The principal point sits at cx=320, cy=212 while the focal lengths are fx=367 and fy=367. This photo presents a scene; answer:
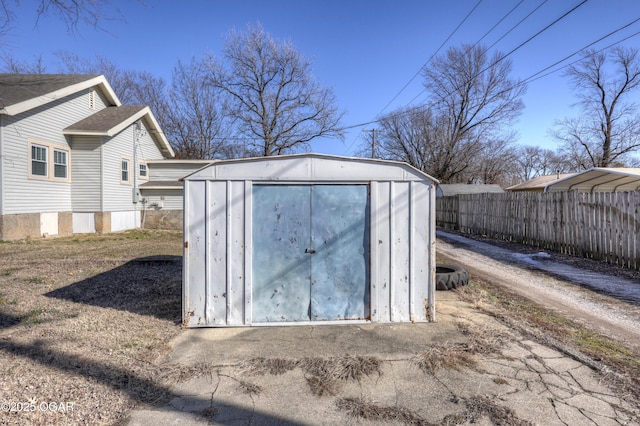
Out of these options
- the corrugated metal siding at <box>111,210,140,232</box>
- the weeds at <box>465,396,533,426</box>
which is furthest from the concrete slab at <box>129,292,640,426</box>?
the corrugated metal siding at <box>111,210,140,232</box>

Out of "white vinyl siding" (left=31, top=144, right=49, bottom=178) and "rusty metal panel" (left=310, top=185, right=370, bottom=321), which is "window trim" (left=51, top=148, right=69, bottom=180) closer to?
"white vinyl siding" (left=31, top=144, right=49, bottom=178)

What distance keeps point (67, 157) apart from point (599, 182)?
70.7ft

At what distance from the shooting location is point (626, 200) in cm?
822

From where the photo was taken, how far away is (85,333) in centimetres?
432

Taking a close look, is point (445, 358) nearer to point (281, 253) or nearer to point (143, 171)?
point (281, 253)

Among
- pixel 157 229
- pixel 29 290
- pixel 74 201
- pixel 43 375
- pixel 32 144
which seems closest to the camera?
pixel 43 375

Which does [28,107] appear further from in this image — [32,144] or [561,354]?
[561,354]

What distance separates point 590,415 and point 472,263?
7133mm

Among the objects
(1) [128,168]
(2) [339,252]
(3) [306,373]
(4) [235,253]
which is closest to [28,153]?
(1) [128,168]

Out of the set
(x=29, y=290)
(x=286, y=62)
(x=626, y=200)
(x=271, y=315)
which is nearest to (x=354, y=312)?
(x=271, y=315)

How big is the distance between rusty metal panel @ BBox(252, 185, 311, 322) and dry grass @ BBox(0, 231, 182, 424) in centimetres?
122

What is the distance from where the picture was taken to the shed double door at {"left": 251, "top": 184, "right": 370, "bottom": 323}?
466 cm

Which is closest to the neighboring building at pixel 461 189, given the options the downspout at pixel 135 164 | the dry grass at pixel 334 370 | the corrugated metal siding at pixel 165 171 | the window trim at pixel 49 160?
the corrugated metal siding at pixel 165 171

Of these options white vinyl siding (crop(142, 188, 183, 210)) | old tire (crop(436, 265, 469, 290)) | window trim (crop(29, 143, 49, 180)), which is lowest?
old tire (crop(436, 265, 469, 290))
